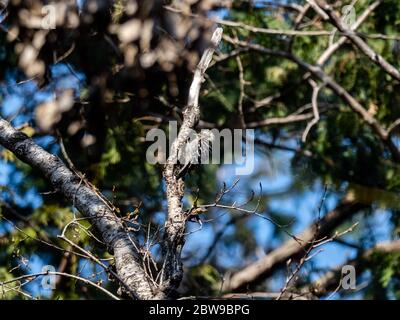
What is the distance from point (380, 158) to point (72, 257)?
2.52 metres

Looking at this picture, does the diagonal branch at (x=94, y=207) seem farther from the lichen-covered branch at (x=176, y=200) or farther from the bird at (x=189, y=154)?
the bird at (x=189, y=154)

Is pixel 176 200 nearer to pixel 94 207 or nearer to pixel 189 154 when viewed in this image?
pixel 189 154

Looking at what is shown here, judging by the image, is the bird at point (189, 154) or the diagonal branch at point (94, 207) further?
the bird at point (189, 154)

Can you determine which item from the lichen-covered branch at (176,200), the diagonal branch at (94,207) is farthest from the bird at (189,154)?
the diagonal branch at (94,207)

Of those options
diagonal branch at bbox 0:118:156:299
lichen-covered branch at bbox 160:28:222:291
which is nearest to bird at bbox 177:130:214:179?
lichen-covered branch at bbox 160:28:222:291

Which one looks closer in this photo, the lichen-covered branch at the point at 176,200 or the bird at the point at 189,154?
the lichen-covered branch at the point at 176,200

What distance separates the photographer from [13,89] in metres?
5.62

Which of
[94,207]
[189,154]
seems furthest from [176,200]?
[94,207]
